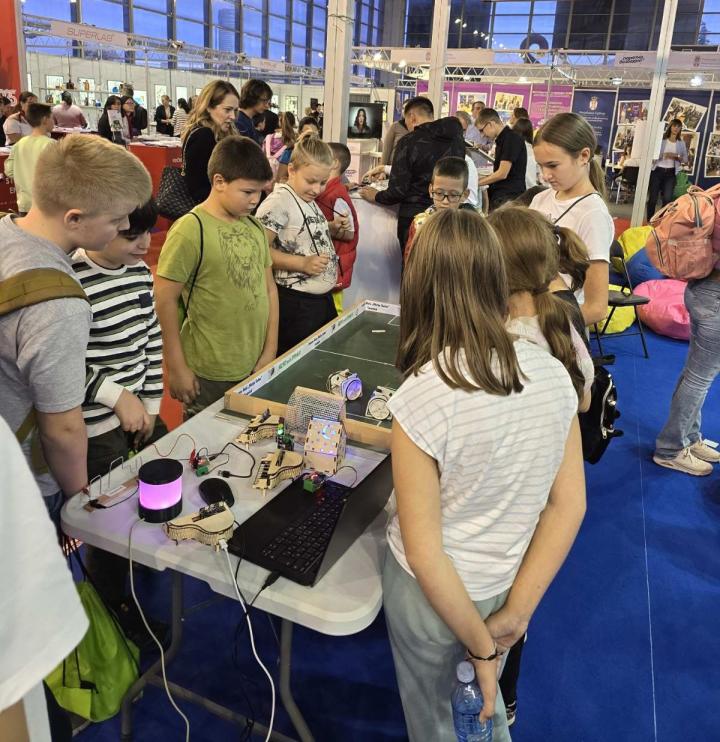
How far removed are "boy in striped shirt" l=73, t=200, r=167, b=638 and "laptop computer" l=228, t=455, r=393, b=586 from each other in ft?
1.66

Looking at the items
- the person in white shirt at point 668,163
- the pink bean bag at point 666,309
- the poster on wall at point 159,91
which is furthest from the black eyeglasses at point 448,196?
the poster on wall at point 159,91

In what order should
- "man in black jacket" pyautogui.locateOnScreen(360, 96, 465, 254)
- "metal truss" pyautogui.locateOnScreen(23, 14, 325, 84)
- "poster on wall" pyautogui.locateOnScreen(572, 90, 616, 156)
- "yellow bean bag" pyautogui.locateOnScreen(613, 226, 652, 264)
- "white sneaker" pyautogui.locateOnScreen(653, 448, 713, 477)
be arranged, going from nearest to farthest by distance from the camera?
"white sneaker" pyautogui.locateOnScreen(653, 448, 713, 477), "man in black jacket" pyautogui.locateOnScreen(360, 96, 465, 254), "yellow bean bag" pyautogui.locateOnScreen(613, 226, 652, 264), "metal truss" pyautogui.locateOnScreen(23, 14, 325, 84), "poster on wall" pyautogui.locateOnScreen(572, 90, 616, 156)

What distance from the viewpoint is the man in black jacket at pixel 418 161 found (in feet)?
13.6

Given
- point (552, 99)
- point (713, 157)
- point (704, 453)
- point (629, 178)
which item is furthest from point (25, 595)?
point (629, 178)

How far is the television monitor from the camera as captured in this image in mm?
7383

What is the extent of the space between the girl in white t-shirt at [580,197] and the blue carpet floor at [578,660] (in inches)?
42.2

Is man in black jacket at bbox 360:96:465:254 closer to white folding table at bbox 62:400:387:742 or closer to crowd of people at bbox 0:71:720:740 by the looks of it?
crowd of people at bbox 0:71:720:740

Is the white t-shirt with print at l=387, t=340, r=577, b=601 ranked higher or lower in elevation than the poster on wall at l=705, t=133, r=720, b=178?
lower

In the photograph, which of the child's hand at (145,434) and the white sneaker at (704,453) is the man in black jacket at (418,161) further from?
the child's hand at (145,434)

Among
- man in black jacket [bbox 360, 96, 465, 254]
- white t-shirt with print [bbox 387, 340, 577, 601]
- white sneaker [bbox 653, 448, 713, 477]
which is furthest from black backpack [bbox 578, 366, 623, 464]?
man in black jacket [bbox 360, 96, 465, 254]

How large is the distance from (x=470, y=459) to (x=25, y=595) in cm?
73

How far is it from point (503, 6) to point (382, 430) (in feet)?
70.8

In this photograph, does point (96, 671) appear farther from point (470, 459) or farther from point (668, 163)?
point (668, 163)

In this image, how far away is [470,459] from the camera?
3.73 ft
